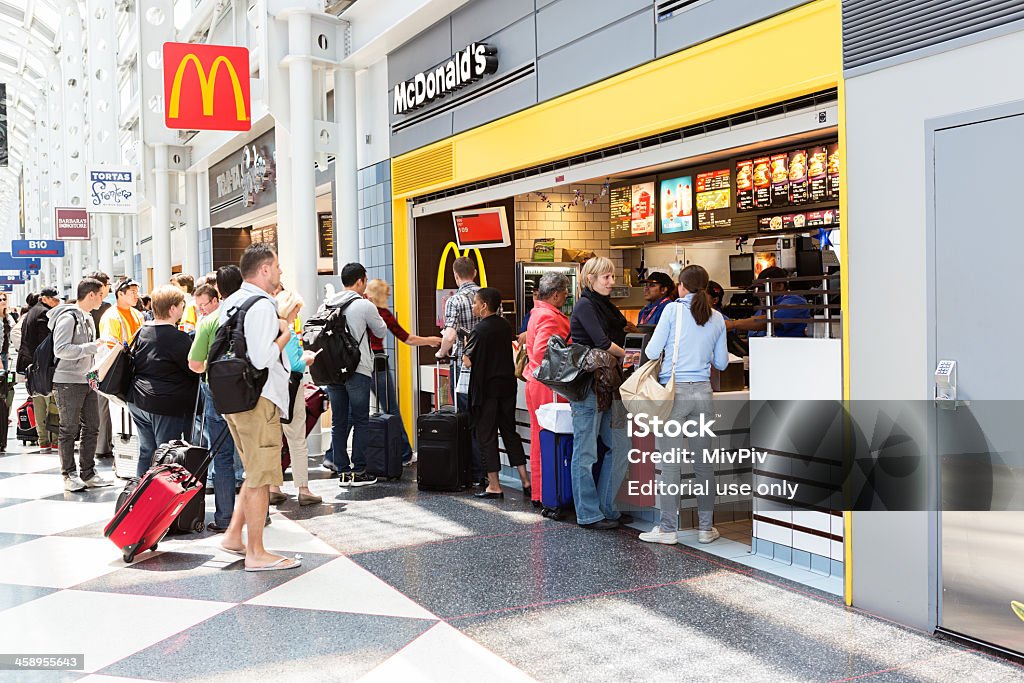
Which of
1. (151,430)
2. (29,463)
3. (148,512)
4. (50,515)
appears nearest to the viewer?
(148,512)

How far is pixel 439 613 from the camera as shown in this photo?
397 centimetres

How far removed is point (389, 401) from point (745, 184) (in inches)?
139

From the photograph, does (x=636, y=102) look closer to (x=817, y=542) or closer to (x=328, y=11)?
(x=817, y=542)

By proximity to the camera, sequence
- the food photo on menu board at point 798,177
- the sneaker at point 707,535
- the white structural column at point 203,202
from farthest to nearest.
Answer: the white structural column at point 203,202 → the food photo on menu board at point 798,177 → the sneaker at point 707,535

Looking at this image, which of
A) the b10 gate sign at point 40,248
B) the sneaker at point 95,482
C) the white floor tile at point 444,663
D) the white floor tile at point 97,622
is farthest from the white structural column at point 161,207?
the b10 gate sign at point 40,248

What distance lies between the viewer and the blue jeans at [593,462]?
209 inches

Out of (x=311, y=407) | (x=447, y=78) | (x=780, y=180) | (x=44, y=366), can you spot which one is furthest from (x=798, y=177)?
(x=44, y=366)

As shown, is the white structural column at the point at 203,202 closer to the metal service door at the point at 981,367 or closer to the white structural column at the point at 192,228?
the white structural column at the point at 192,228

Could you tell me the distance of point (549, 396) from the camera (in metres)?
5.76

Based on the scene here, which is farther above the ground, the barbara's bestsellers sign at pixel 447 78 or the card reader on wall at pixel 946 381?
the barbara's bestsellers sign at pixel 447 78

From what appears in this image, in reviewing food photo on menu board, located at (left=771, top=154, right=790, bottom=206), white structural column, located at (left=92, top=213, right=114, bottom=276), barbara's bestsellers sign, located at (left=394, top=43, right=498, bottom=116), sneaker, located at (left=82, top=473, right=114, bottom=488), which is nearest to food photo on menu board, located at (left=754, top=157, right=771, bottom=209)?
food photo on menu board, located at (left=771, top=154, right=790, bottom=206)

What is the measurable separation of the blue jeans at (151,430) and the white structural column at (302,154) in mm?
2761

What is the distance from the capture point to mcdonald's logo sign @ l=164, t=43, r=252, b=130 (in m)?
8.89

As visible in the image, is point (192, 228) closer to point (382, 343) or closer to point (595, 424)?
point (382, 343)
